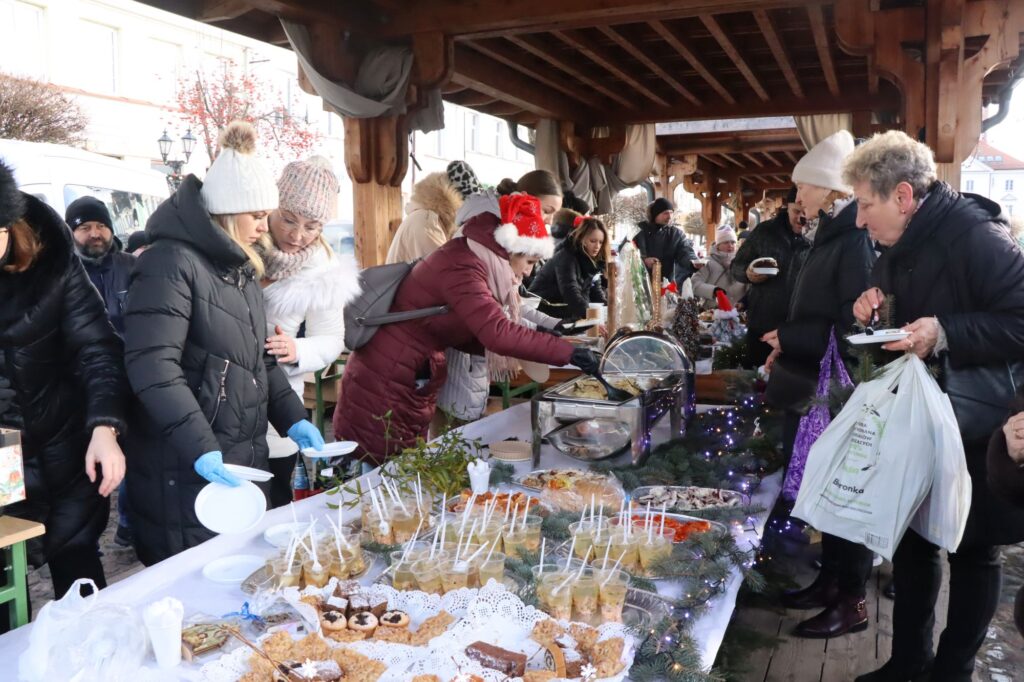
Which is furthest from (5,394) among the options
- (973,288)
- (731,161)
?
(731,161)

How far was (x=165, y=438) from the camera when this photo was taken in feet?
6.70

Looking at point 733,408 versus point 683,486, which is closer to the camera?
point 683,486

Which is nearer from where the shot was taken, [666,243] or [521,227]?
[521,227]

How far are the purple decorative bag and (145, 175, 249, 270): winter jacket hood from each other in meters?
1.81

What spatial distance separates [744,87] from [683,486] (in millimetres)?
7065

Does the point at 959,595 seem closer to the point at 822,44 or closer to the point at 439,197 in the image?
the point at 439,197

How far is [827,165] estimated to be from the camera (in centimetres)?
292

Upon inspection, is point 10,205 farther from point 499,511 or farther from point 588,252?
point 588,252

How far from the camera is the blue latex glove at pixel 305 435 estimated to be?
87.0 inches

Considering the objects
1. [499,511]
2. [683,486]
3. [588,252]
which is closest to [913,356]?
[683,486]

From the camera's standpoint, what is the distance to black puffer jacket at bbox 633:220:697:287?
7543mm

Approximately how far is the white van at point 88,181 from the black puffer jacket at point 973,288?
924cm

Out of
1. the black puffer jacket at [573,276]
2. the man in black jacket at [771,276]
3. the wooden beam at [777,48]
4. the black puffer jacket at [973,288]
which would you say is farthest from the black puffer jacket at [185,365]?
→ the wooden beam at [777,48]

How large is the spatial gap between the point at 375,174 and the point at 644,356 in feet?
11.1
